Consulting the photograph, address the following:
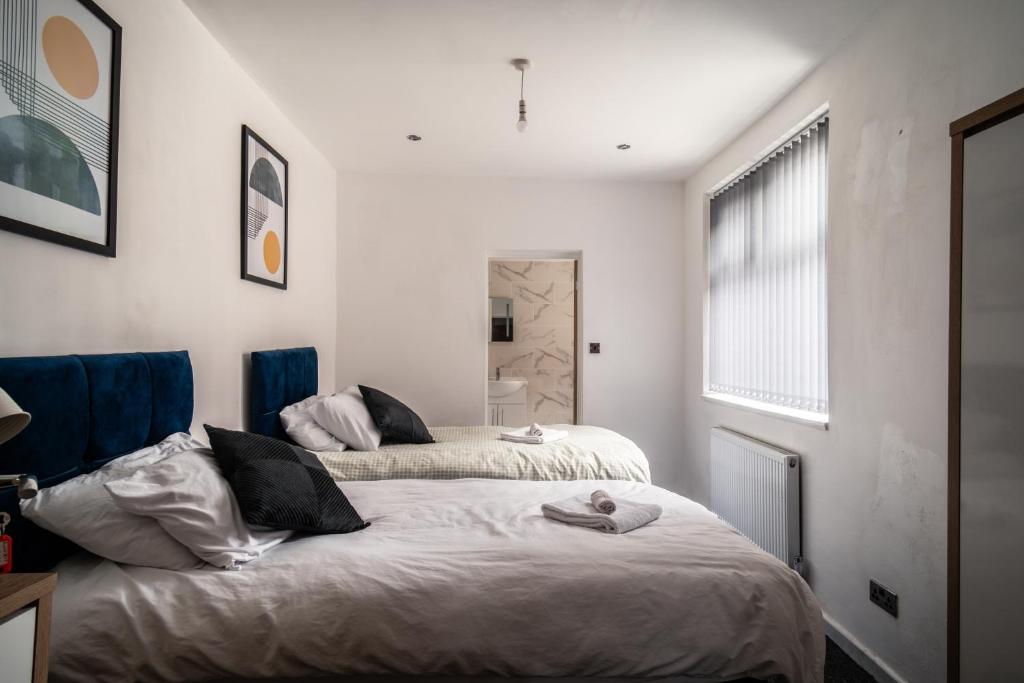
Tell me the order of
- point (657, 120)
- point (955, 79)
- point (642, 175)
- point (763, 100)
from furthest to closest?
1. point (642, 175)
2. point (657, 120)
3. point (763, 100)
4. point (955, 79)

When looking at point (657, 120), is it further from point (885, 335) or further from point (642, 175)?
point (885, 335)

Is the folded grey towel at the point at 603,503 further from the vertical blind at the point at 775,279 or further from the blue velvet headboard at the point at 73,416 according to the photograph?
the blue velvet headboard at the point at 73,416

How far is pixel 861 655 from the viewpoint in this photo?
2.33 metres

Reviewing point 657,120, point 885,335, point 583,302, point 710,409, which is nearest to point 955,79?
point 885,335

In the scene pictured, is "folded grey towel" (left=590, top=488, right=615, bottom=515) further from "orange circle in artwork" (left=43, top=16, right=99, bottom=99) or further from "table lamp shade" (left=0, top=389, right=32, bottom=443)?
"orange circle in artwork" (left=43, top=16, right=99, bottom=99)

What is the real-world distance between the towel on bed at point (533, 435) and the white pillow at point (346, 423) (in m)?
0.77

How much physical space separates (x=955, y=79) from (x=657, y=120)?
1.69 meters

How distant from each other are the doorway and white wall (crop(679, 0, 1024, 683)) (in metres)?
3.19

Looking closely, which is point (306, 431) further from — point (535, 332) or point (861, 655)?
point (535, 332)

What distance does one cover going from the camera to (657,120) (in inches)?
134

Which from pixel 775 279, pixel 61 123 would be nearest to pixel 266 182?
pixel 61 123

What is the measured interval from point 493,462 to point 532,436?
20.1 inches

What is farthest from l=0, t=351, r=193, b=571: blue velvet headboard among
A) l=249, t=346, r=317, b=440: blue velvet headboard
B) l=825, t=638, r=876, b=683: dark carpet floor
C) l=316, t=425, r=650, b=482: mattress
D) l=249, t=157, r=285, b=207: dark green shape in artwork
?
l=825, t=638, r=876, b=683: dark carpet floor

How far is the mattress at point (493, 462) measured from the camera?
111 inches
